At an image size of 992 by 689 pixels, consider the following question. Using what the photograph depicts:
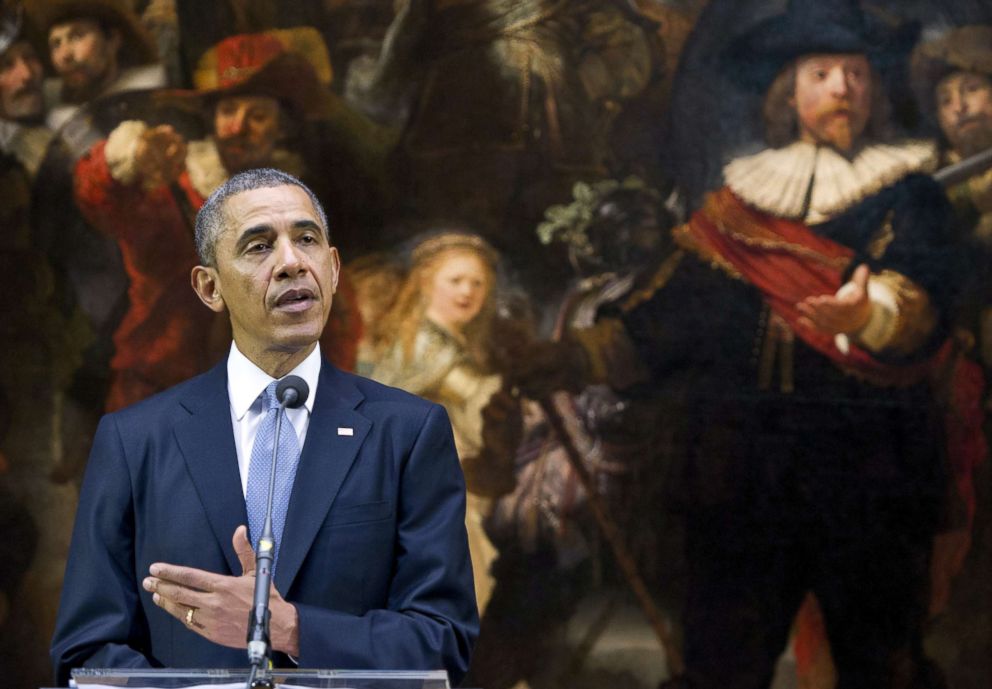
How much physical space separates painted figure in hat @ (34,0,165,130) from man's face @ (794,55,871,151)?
3.40 meters

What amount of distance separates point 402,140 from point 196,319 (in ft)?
4.67

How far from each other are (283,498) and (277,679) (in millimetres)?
511

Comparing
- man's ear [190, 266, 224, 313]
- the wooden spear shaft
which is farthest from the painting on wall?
man's ear [190, 266, 224, 313]

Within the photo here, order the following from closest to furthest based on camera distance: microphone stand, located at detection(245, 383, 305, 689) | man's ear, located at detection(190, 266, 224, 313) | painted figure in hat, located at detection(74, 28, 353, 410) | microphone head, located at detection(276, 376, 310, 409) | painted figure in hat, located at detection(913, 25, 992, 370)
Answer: microphone stand, located at detection(245, 383, 305, 689) → microphone head, located at detection(276, 376, 310, 409) → man's ear, located at detection(190, 266, 224, 313) → painted figure in hat, located at detection(74, 28, 353, 410) → painted figure in hat, located at detection(913, 25, 992, 370)

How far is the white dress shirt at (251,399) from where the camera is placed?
9.21 feet

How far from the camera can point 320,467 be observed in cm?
273

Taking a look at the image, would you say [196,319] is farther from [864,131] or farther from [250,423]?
[250,423]

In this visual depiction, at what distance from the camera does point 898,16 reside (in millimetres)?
7711

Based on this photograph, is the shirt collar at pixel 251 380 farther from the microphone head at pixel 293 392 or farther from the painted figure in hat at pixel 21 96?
the painted figure in hat at pixel 21 96

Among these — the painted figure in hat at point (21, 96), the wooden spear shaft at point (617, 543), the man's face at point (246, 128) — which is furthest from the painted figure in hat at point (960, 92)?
the painted figure in hat at point (21, 96)

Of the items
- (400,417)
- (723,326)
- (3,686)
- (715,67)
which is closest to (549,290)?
(723,326)

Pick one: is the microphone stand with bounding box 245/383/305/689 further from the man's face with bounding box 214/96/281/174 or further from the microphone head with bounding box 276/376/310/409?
the man's face with bounding box 214/96/281/174

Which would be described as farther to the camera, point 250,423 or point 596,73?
point 596,73

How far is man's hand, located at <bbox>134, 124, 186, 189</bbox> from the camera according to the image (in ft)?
24.8
